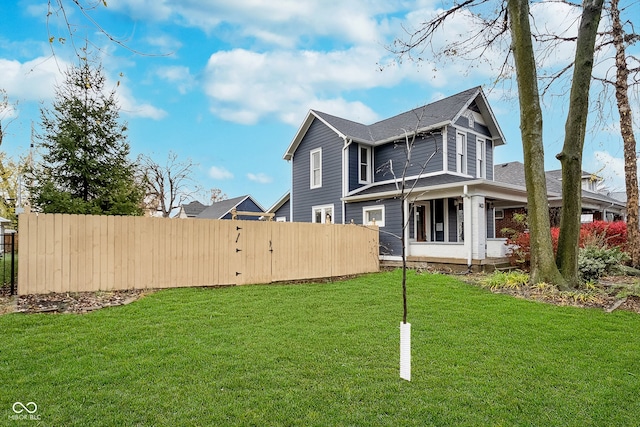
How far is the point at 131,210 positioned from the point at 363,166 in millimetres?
8908

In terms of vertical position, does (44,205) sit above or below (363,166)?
below

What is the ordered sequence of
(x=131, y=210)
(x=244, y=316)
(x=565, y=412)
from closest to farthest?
(x=565, y=412) → (x=244, y=316) → (x=131, y=210)

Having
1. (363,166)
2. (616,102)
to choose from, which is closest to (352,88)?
(363,166)

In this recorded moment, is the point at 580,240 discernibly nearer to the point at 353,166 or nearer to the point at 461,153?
the point at 461,153

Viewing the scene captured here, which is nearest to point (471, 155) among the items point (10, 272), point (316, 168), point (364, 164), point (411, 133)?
point (411, 133)

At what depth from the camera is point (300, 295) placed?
734 centimetres

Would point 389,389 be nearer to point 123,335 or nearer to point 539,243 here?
point 123,335

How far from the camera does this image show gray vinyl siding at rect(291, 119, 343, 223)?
49.2 ft

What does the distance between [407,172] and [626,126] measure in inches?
264

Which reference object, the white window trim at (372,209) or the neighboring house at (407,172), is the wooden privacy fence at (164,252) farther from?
the white window trim at (372,209)

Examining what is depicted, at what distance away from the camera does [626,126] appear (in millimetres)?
10000

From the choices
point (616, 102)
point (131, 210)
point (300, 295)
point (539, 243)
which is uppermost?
point (616, 102)

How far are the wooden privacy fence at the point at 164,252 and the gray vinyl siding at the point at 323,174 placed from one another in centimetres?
472

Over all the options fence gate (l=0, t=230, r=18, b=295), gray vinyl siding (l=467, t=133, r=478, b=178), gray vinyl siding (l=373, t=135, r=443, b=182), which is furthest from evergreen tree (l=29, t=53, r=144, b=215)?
gray vinyl siding (l=467, t=133, r=478, b=178)
